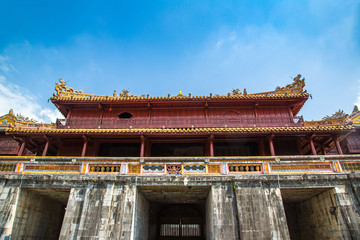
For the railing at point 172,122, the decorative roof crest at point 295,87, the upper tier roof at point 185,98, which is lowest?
the railing at point 172,122

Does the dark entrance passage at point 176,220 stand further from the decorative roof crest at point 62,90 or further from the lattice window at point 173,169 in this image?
the decorative roof crest at point 62,90

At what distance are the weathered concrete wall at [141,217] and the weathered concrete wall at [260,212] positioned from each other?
5185mm

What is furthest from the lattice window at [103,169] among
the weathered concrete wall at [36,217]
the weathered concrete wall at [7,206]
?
the weathered concrete wall at [7,206]

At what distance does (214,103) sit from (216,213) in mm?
8613

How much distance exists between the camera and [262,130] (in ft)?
45.4

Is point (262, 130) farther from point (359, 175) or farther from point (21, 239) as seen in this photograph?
point (21, 239)

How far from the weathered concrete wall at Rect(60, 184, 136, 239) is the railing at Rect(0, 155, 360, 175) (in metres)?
1.08

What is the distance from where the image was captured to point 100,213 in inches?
436

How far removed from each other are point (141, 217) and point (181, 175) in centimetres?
347

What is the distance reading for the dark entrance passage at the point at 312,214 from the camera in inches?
456

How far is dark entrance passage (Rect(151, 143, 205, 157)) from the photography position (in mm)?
16453

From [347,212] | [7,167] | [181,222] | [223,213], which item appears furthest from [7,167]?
[347,212]

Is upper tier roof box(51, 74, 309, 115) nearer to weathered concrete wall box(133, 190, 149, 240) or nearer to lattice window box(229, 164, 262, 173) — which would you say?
lattice window box(229, 164, 262, 173)

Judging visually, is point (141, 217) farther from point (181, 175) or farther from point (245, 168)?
point (245, 168)
